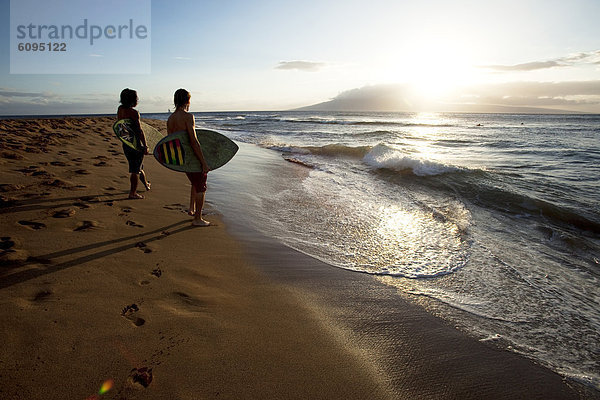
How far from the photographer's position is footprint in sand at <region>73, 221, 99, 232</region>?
333cm

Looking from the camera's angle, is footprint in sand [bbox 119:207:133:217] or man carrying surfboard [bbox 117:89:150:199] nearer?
footprint in sand [bbox 119:207:133:217]

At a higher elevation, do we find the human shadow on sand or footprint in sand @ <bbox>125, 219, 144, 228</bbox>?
footprint in sand @ <bbox>125, 219, 144, 228</bbox>

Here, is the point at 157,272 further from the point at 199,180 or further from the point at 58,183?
the point at 58,183

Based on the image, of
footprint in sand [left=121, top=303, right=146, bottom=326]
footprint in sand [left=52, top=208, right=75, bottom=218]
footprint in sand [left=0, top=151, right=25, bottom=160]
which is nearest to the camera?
footprint in sand [left=121, top=303, right=146, bottom=326]

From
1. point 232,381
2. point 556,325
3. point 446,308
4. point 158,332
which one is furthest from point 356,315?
point 556,325

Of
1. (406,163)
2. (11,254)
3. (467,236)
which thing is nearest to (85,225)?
(11,254)

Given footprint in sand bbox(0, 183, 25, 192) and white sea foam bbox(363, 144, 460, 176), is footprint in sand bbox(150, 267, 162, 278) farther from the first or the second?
white sea foam bbox(363, 144, 460, 176)

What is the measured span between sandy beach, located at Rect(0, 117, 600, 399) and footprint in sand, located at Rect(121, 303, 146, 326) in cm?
1

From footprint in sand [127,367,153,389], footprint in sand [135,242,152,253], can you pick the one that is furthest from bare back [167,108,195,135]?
footprint in sand [127,367,153,389]

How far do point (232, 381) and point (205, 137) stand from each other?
4420 mm

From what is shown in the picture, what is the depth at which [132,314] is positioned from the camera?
2.08 m

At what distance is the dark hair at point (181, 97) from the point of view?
4048mm

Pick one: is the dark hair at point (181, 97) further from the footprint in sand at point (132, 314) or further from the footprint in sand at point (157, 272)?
the footprint in sand at point (132, 314)

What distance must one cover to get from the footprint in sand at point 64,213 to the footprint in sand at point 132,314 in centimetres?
225
